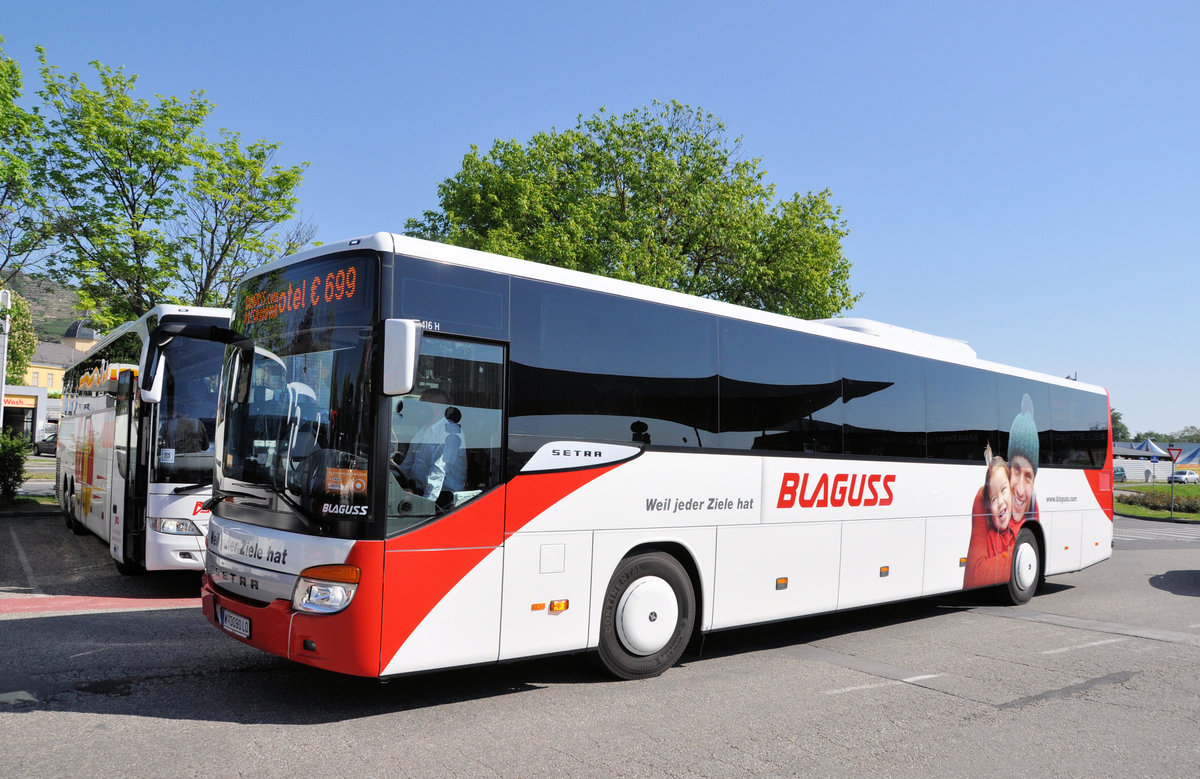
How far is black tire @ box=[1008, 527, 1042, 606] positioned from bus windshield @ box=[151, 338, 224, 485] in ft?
34.4

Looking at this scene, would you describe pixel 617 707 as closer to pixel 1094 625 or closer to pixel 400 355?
pixel 400 355

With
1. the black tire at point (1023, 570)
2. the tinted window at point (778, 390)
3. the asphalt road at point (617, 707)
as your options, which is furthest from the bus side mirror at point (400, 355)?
the black tire at point (1023, 570)

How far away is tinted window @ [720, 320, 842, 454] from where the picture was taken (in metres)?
7.77

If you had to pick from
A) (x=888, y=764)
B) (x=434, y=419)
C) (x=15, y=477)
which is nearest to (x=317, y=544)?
(x=434, y=419)

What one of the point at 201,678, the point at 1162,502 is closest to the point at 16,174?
the point at 201,678

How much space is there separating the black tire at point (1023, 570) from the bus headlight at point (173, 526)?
10.5 m

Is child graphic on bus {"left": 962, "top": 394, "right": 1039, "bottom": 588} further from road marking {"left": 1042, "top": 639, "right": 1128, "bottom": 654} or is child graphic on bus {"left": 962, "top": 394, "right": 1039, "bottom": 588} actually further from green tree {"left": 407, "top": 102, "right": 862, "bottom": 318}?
green tree {"left": 407, "top": 102, "right": 862, "bottom": 318}

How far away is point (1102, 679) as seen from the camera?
24.4ft

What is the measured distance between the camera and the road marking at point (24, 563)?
34.9ft

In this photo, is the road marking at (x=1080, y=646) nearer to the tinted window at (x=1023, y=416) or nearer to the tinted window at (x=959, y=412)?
the tinted window at (x=959, y=412)

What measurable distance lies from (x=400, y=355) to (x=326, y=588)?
1.55 meters

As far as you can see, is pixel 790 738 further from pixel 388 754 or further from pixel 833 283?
pixel 833 283

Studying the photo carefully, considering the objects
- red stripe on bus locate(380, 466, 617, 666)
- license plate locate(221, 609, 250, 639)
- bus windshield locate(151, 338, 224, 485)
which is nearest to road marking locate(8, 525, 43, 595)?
bus windshield locate(151, 338, 224, 485)

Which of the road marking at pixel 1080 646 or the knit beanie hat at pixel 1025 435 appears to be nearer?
the road marking at pixel 1080 646
